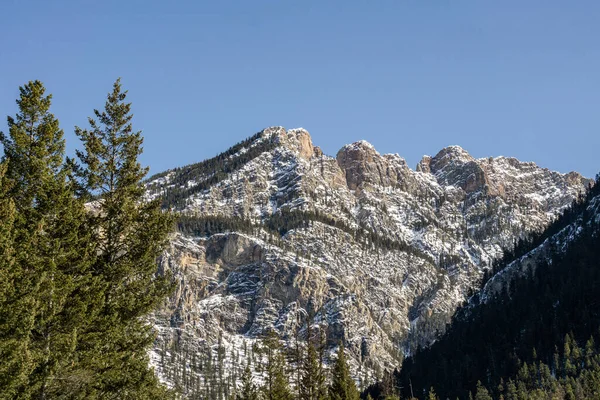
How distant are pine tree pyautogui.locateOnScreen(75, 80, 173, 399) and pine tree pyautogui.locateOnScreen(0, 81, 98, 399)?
1127mm

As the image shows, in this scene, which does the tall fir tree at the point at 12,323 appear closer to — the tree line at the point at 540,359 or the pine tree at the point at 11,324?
the pine tree at the point at 11,324

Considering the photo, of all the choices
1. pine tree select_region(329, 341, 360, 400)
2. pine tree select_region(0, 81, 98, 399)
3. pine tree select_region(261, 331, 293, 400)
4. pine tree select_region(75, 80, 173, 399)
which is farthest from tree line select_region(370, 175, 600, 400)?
→ pine tree select_region(0, 81, 98, 399)

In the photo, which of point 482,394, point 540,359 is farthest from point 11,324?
point 540,359

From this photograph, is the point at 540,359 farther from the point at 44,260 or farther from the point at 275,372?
the point at 44,260

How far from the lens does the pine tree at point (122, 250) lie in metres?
28.5

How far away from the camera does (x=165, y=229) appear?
31516mm

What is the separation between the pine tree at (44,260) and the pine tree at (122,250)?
1.13 m

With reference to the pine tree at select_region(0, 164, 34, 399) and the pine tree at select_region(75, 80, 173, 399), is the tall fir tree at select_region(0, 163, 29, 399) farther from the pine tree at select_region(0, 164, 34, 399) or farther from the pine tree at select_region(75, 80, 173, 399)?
the pine tree at select_region(75, 80, 173, 399)

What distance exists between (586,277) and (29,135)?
19744 cm

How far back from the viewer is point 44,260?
25766 millimetres

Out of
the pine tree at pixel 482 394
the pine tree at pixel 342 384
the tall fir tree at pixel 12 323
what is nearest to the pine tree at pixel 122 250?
the tall fir tree at pixel 12 323

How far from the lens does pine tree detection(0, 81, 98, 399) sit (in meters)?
23.6

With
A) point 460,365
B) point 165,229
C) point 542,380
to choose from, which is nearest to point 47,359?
point 165,229

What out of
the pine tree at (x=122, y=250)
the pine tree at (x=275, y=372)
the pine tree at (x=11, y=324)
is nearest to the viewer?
the pine tree at (x=11, y=324)
